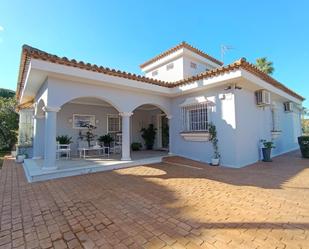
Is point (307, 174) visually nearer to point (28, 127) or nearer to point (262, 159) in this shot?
point (262, 159)

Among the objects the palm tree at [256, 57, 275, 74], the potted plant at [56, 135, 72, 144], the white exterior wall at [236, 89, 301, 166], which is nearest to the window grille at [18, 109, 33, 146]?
the potted plant at [56, 135, 72, 144]

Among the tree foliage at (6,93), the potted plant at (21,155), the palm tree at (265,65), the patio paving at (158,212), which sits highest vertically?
the palm tree at (265,65)

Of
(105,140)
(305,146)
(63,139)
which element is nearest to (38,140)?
(63,139)

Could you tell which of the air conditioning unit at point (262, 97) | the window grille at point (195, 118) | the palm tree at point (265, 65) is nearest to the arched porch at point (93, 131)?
the window grille at point (195, 118)

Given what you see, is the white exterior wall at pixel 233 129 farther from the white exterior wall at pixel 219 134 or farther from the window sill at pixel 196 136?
the window sill at pixel 196 136

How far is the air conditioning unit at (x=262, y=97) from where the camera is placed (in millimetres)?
8734

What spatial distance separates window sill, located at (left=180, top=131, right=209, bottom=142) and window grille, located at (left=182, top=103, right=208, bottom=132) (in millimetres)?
343

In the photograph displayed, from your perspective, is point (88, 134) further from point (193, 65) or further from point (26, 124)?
point (193, 65)

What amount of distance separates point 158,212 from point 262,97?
8.05 m

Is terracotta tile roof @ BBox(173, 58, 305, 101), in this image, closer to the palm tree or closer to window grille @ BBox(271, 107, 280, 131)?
window grille @ BBox(271, 107, 280, 131)

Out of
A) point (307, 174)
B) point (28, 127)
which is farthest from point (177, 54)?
point (28, 127)

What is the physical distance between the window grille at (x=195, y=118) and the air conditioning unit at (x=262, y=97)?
2757 mm

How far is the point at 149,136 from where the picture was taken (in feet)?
46.2

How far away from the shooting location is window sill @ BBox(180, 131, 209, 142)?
8422mm
